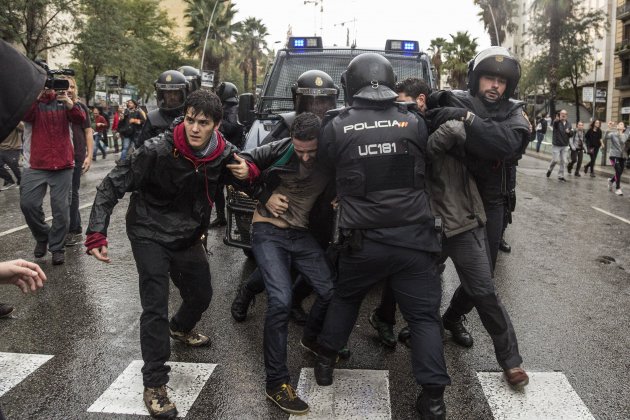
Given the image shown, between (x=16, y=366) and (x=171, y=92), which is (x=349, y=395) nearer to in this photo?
(x=16, y=366)

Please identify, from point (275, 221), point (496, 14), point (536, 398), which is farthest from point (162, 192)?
point (496, 14)

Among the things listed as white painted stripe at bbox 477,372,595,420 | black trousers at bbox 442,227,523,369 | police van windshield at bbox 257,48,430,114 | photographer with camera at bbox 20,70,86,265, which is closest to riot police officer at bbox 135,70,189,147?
photographer with camera at bbox 20,70,86,265

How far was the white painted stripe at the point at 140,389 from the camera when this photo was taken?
3.48m

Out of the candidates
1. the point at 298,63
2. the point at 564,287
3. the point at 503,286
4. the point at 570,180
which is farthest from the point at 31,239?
the point at 570,180

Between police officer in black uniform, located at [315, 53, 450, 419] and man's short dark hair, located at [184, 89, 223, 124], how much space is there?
24.9 inches

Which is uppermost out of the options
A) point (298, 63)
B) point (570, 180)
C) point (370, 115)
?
point (298, 63)

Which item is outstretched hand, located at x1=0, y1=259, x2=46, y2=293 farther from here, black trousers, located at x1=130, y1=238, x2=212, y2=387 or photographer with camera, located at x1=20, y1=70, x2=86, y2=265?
photographer with camera, located at x1=20, y1=70, x2=86, y2=265

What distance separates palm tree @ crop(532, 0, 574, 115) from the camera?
31431mm

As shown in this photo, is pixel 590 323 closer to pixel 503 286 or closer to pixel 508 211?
pixel 503 286

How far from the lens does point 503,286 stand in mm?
6133

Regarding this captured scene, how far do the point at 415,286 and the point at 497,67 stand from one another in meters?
1.42

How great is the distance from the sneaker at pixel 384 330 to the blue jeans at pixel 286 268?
574 mm

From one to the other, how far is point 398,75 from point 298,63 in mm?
1243

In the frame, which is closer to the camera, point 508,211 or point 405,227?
point 405,227
